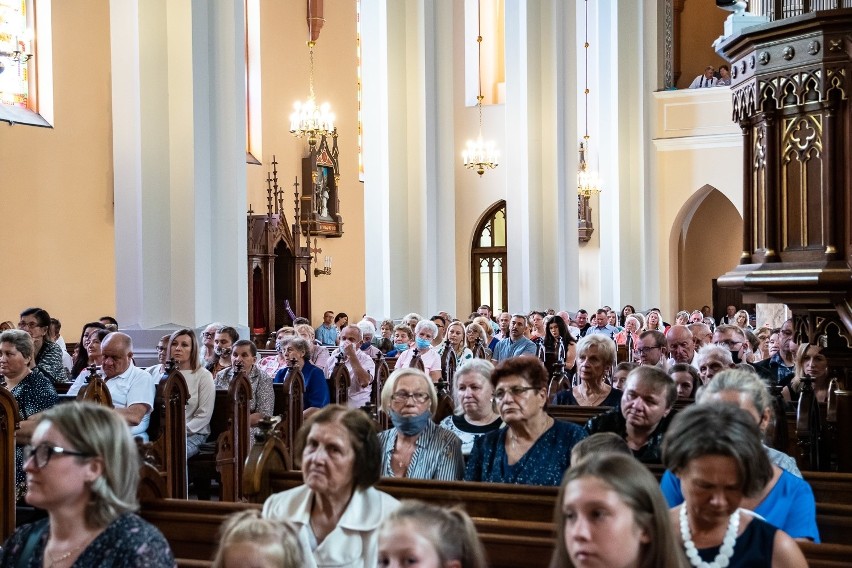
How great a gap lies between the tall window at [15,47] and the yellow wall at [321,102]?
14.8 ft

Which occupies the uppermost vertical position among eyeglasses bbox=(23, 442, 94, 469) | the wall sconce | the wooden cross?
the wooden cross

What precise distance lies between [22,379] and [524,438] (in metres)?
3.13

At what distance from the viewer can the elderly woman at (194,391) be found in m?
7.67

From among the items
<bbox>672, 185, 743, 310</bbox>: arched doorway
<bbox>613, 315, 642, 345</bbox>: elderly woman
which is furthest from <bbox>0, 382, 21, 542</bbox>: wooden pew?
<bbox>672, 185, 743, 310</bbox>: arched doorway

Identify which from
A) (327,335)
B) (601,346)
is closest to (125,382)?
(601,346)

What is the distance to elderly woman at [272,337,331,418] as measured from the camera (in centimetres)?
820

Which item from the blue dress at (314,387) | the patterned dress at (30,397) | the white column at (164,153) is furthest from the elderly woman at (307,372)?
the patterned dress at (30,397)

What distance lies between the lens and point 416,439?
16.7 feet

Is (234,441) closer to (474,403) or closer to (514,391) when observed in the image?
(474,403)

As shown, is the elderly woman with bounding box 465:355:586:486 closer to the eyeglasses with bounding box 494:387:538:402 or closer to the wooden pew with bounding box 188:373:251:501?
the eyeglasses with bounding box 494:387:538:402

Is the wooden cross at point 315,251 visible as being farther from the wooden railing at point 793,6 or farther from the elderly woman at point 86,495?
the elderly woman at point 86,495

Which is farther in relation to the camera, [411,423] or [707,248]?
[707,248]

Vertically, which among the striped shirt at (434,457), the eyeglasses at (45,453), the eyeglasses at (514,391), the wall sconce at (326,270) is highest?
the wall sconce at (326,270)

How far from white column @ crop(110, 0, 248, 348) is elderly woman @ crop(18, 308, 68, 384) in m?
1.32
